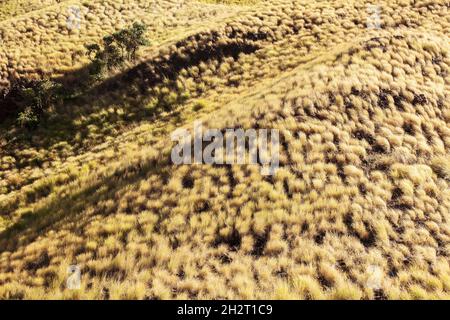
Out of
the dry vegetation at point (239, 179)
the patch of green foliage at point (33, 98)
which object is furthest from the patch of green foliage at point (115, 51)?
the patch of green foliage at point (33, 98)

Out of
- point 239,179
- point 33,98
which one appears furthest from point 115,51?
point 239,179

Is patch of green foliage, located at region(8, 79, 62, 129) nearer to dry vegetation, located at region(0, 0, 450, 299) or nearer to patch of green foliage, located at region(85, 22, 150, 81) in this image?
dry vegetation, located at region(0, 0, 450, 299)

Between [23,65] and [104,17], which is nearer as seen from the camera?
[23,65]

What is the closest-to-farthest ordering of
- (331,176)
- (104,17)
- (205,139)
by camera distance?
(331,176)
(205,139)
(104,17)

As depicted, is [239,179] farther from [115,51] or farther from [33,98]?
[115,51]

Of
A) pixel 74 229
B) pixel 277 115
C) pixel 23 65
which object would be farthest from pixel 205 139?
pixel 23 65

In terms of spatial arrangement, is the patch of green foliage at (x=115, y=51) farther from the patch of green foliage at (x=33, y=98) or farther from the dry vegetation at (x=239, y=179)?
the patch of green foliage at (x=33, y=98)

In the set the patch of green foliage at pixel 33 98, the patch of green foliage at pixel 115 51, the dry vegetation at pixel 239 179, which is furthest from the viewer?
the patch of green foliage at pixel 115 51

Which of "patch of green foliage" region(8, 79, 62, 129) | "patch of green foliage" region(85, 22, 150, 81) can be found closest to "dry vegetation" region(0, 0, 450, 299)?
"patch of green foliage" region(8, 79, 62, 129)

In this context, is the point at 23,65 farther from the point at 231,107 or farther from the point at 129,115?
the point at 231,107
